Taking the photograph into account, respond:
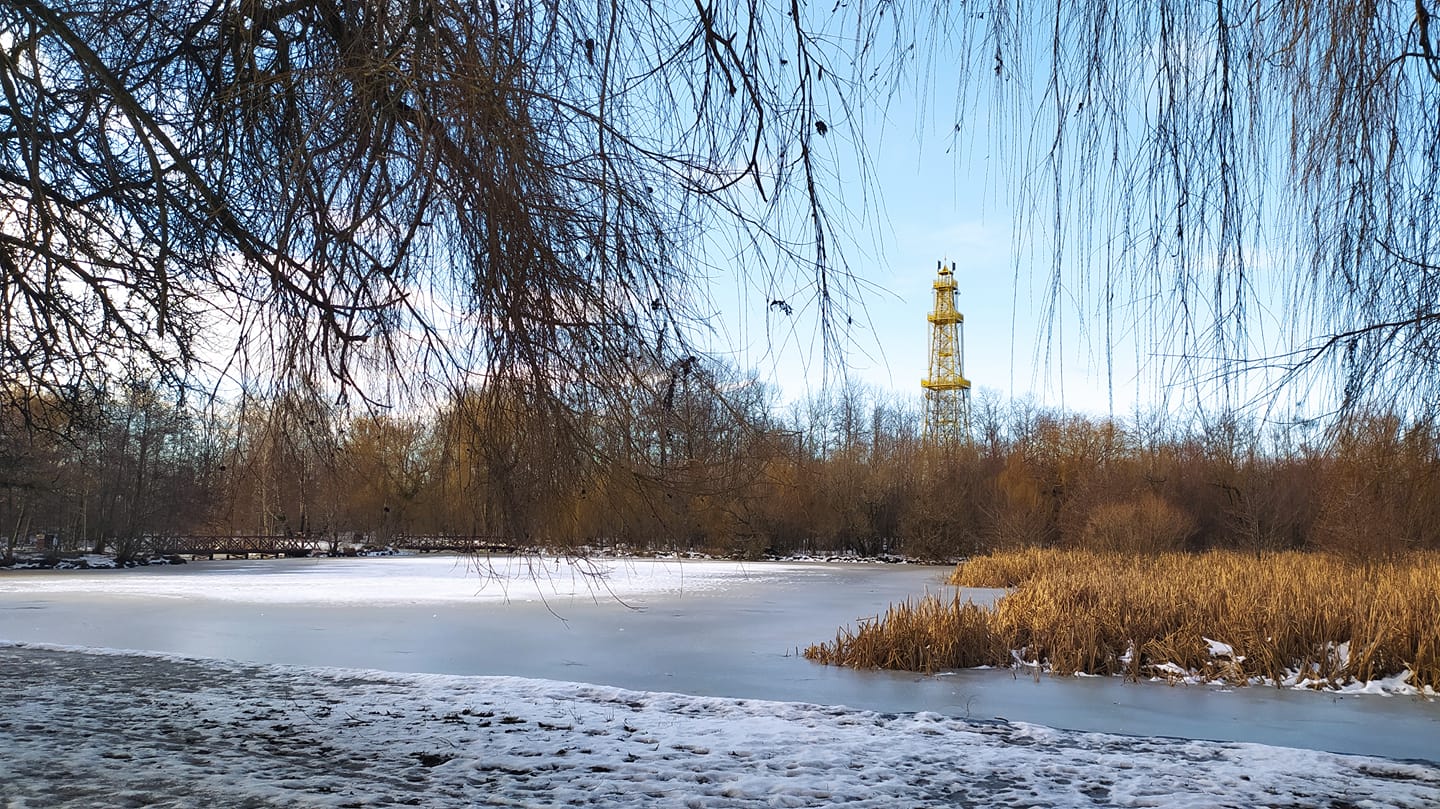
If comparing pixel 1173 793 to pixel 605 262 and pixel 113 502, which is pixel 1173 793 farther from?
pixel 113 502

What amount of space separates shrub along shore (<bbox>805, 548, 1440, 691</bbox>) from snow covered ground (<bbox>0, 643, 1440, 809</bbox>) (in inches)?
103

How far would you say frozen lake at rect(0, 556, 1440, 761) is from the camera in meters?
6.32

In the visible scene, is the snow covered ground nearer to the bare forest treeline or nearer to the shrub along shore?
the bare forest treeline

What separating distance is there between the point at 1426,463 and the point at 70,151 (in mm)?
3767

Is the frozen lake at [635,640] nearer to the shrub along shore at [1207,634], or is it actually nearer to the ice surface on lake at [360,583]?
the ice surface on lake at [360,583]

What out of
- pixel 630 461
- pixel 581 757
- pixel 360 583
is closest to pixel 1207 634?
pixel 581 757

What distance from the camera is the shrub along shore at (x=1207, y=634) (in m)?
7.65

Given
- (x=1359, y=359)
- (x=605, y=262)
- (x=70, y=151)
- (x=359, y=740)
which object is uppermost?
(x=70, y=151)

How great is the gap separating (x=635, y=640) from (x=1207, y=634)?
481 centimetres

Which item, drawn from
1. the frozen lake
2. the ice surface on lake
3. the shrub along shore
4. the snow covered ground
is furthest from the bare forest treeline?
the ice surface on lake

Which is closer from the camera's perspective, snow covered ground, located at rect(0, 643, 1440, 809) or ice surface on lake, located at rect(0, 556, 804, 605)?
snow covered ground, located at rect(0, 643, 1440, 809)

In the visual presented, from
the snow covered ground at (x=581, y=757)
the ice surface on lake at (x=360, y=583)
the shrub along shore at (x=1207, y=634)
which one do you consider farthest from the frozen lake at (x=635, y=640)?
the snow covered ground at (x=581, y=757)

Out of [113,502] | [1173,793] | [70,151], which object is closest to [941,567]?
[113,502]

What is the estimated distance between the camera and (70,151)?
3.41 meters
